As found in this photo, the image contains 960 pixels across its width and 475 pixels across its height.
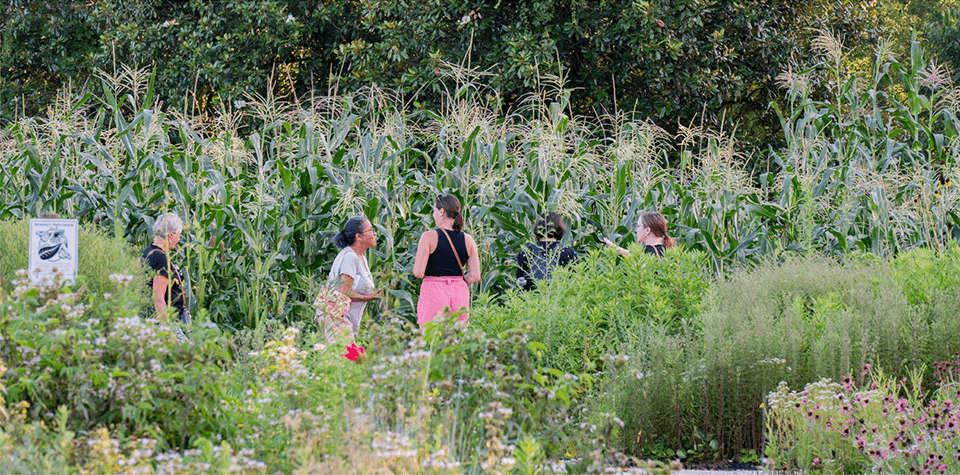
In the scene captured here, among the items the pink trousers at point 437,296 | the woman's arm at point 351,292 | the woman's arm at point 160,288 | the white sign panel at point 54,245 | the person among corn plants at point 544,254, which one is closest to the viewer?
the white sign panel at point 54,245

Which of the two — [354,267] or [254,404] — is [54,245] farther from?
[354,267]

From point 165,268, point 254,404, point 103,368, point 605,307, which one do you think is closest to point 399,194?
point 165,268

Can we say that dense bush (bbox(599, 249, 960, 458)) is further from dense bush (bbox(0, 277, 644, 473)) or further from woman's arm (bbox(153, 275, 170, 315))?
woman's arm (bbox(153, 275, 170, 315))

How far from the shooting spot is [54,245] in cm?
403

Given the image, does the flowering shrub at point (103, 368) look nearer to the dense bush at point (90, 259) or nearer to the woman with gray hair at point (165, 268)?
the dense bush at point (90, 259)

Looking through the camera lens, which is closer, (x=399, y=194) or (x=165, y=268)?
(x=165, y=268)

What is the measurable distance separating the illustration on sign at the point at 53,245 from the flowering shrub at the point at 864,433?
137 inches

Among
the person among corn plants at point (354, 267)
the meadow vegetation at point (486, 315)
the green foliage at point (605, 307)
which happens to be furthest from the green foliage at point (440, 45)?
the green foliage at point (605, 307)

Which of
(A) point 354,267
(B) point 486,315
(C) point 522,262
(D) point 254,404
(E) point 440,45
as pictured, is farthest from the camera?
(E) point 440,45

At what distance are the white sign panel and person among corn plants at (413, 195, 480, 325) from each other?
2.45 metres

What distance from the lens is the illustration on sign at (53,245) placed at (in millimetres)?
4004

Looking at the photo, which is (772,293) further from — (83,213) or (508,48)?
(508,48)

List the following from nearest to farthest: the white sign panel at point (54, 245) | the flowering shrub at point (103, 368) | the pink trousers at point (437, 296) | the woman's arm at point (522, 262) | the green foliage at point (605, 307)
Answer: the flowering shrub at point (103, 368)
the white sign panel at point (54, 245)
the green foliage at point (605, 307)
the pink trousers at point (437, 296)
the woman's arm at point (522, 262)

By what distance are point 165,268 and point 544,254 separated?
2719mm
